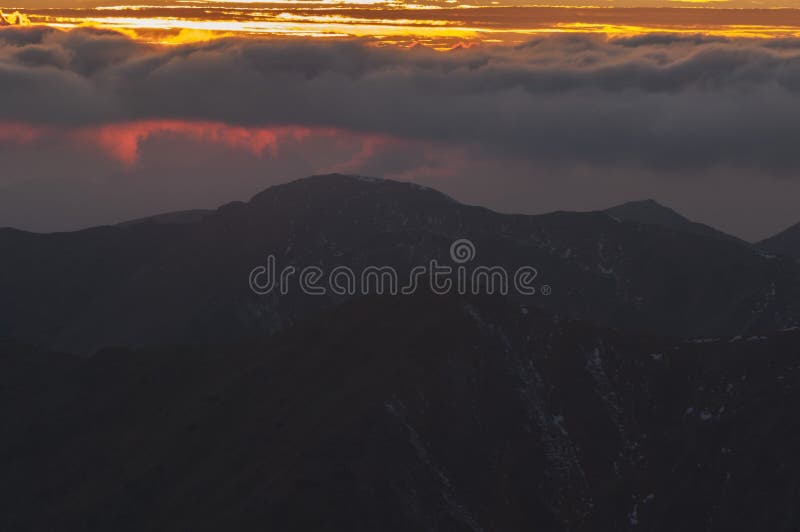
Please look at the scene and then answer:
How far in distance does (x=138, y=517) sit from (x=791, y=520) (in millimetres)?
98304

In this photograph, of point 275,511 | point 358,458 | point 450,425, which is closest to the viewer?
point 275,511

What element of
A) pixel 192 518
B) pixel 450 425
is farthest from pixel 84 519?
pixel 450 425

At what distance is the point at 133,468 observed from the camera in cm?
19738

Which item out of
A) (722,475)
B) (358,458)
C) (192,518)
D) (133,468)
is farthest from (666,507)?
(133,468)

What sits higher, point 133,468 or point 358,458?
point 358,458

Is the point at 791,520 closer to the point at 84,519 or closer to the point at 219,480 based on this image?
the point at 219,480

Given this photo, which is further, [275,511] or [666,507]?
[666,507]

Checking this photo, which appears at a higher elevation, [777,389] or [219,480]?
[777,389]

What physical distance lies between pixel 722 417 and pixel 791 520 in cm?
2846

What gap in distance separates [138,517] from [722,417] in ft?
316

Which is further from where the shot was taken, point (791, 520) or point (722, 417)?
Result: point (722, 417)

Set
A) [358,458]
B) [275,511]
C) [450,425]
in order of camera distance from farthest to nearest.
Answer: [450,425]
[358,458]
[275,511]

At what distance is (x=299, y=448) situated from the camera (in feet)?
600

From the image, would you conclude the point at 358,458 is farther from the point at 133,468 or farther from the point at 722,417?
the point at 722,417
